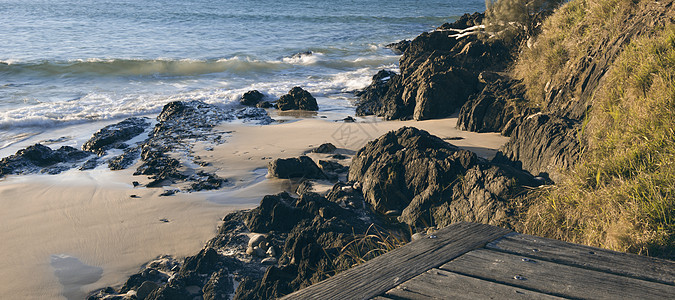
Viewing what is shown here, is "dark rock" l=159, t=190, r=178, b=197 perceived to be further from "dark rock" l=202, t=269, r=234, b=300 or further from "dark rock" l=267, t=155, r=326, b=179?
"dark rock" l=202, t=269, r=234, b=300

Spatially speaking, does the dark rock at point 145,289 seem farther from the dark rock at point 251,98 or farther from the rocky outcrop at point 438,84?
the dark rock at point 251,98

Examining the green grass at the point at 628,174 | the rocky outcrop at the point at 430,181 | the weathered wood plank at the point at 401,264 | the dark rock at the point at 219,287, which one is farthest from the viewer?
the rocky outcrop at the point at 430,181

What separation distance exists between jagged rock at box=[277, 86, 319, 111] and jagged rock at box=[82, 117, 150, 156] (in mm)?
3800

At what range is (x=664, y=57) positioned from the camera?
4.99m

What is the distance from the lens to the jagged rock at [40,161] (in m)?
9.34

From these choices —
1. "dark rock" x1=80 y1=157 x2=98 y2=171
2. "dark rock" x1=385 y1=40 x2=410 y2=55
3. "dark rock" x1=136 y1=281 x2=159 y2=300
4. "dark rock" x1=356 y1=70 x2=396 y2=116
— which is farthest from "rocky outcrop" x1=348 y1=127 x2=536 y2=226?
"dark rock" x1=385 y1=40 x2=410 y2=55

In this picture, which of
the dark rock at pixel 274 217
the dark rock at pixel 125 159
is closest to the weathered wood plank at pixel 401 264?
the dark rock at pixel 274 217

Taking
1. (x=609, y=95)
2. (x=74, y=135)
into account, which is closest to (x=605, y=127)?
(x=609, y=95)

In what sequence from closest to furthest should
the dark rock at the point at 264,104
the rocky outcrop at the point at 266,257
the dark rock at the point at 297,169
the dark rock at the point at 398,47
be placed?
the rocky outcrop at the point at 266,257, the dark rock at the point at 297,169, the dark rock at the point at 264,104, the dark rock at the point at 398,47

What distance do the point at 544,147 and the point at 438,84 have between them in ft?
18.9

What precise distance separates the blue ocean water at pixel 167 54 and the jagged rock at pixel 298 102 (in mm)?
1523

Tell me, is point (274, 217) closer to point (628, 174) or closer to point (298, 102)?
point (628, 174)

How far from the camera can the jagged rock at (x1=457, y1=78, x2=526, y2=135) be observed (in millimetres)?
9547

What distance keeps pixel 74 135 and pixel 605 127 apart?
1133 cm
